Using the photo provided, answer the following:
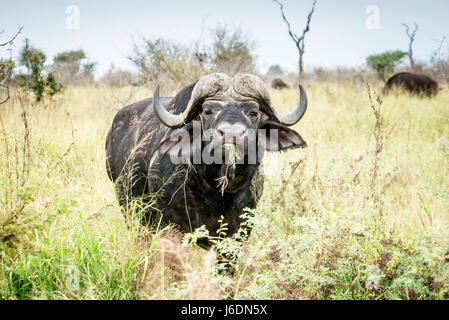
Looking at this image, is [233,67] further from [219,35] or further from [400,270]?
[400,270]

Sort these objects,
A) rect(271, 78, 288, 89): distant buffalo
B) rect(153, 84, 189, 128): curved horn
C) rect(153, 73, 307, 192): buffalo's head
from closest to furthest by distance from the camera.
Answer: rect(153, 73, 307, 192): buffalo's head < rect(153, 84, 189, 128): curved horn < rect(271, 78, 288, 89): distant buffalo

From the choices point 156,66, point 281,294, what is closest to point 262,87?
point 281,294

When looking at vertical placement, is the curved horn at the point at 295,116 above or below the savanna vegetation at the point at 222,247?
above

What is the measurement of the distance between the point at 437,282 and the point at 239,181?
1.56 meters

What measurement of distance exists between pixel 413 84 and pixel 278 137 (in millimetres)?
14842

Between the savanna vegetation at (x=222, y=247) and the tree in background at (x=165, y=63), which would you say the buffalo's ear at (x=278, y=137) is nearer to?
the savanna vegetation at (x=222, y=247)

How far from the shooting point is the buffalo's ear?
3.26 meters

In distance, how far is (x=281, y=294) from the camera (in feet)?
7.48

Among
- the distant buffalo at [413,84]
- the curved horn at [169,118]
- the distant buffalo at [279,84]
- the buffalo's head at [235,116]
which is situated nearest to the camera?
the buffalo's head at [235,116]

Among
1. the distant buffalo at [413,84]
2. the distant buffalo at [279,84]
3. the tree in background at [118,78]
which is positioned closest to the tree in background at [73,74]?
the tree in background at [118,78]

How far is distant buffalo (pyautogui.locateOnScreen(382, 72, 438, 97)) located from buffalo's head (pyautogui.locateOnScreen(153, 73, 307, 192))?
13.3 meters

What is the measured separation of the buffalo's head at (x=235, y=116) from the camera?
274 centimetres

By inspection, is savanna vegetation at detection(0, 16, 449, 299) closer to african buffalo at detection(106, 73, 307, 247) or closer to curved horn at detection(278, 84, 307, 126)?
african buffalo at detection(106, 73, 307, 247)

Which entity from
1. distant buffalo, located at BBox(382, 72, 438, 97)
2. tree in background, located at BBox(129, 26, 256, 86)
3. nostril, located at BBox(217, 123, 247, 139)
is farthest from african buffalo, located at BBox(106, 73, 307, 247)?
distant buffalo, located at BBox(382, 72, 438, 97)
